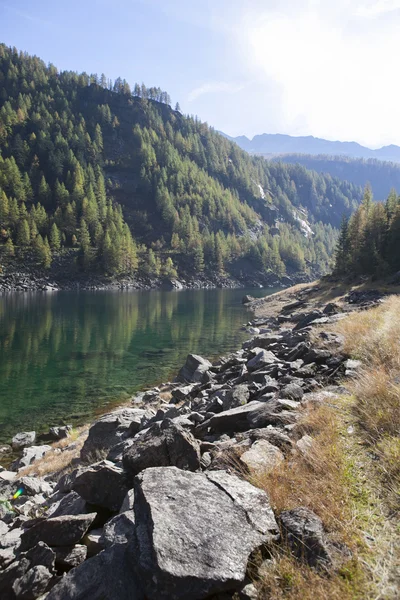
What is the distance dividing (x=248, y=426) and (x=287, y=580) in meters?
5.46

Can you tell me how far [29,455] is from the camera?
1653 centimetres

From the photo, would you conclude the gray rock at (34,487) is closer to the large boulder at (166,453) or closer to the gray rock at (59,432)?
the large boulder at (166,453)

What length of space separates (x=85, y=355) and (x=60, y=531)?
109 feet

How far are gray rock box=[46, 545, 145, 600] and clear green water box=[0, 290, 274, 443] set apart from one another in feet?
58.3

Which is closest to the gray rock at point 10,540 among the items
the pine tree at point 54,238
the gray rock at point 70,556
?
the gray rock at point 70,556

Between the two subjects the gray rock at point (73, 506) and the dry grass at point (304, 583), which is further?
the gray rock at point (73, 506)

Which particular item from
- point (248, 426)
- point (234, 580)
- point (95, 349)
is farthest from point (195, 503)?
point (95, 349)

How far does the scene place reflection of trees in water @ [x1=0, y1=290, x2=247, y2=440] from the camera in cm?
2570

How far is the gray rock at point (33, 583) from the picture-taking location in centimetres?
496

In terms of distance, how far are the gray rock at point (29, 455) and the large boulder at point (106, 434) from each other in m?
3.75

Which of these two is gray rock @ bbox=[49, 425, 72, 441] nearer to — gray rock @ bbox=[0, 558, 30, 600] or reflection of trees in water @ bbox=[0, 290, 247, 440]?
reflection of trees in water @ bbox=[0, 290, 247, 440]

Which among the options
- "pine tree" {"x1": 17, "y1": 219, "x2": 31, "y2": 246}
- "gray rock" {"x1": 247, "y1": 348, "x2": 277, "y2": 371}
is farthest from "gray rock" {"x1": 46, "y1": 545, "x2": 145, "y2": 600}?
"pine tree" {"x1": 17, "y1": 219, "x2": 31, "y2": 246}

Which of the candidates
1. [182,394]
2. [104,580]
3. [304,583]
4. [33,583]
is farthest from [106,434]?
[304,583]

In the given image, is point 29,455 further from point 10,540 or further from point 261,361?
point 261,361
